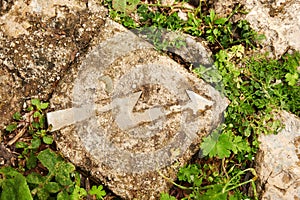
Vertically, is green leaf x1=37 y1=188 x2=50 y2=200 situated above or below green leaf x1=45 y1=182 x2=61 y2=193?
below

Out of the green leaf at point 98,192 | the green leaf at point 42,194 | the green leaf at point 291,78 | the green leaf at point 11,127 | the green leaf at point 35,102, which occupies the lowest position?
the green leaf at point 98,192

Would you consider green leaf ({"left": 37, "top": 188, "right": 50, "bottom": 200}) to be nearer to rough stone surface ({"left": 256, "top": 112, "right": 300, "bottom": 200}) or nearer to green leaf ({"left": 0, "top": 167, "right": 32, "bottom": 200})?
Result: green leaf ({"left": 0, "top": 167, "right": 32, "bottom": 200})

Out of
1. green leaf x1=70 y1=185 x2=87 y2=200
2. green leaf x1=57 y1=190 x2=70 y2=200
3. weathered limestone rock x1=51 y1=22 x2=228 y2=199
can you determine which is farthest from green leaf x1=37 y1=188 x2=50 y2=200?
weathered limestone rock x1=51 y1=22 x2=228 y2=199

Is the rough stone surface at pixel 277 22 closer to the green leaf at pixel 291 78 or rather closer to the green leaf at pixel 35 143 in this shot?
the green leaf at pixel 291 78

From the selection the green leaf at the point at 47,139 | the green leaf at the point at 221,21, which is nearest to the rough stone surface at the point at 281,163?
the green leaf at the point at 221,21

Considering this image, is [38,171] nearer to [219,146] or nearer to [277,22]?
[219,146]

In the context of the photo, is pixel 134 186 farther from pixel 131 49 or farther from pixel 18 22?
pixel 18 22

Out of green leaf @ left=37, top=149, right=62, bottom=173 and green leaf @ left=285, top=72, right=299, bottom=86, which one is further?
green leaf @ left=285, top=72, right=299, bottom=86

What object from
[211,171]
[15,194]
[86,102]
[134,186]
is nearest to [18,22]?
[86,102]
